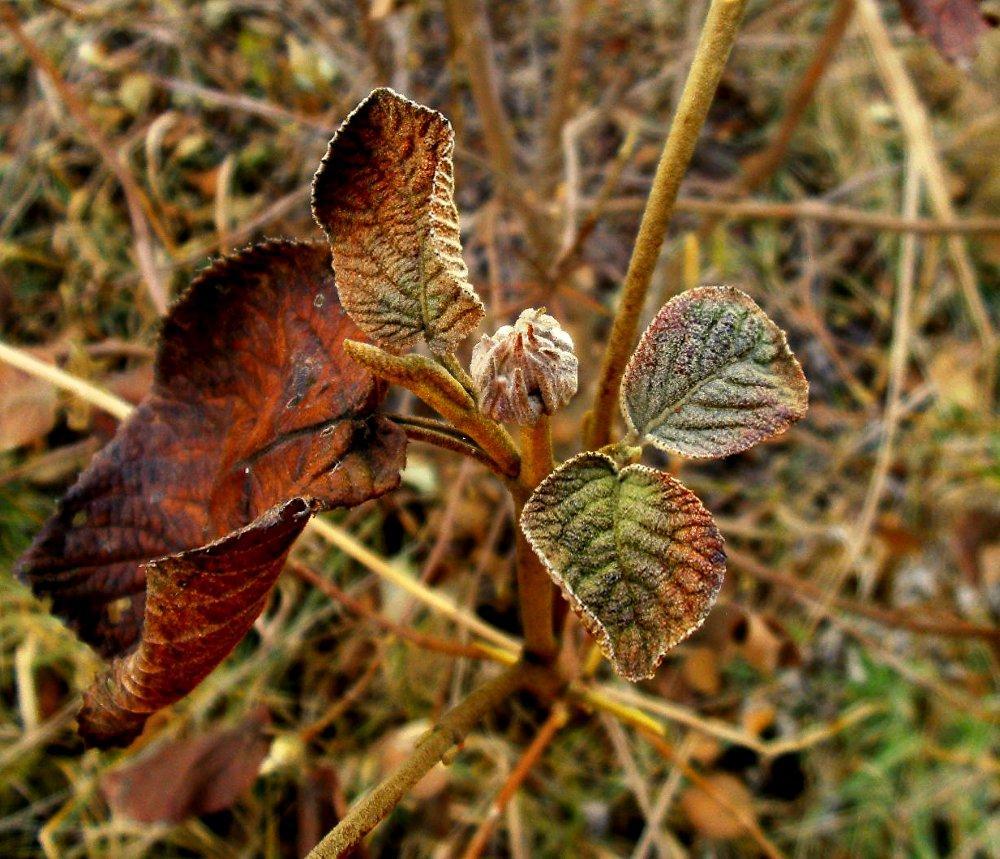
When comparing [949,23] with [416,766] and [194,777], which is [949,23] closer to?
[416,766]

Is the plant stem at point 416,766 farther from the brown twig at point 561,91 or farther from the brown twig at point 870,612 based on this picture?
the brown twig at point 561,91

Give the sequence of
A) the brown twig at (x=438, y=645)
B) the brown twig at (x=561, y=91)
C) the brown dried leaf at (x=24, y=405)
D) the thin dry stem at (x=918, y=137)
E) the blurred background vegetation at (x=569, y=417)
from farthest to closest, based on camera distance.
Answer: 1. the thin dry stem at (x=918, y=137)
2. the brown twig at (x=561, y=91)
3. the blurred background vegetation at (x=569, y=417)
4. the brown dried leaf at (x=24, y=405)
5. the brown twig at (x=438, y=645)

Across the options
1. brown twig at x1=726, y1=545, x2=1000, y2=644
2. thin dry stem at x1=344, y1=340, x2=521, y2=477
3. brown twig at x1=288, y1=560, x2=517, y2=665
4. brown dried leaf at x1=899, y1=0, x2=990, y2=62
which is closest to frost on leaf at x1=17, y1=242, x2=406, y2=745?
thin dry stem at x1=344, y1=340, x2=521, y2=477

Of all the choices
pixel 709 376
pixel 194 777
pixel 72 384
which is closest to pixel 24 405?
pixel 72 384

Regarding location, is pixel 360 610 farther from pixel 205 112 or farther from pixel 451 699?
pixel 205 112

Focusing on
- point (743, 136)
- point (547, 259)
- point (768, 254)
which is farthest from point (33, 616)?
point (743, 136)

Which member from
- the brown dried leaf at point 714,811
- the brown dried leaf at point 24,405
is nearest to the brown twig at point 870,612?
the brown dried leaf at point 714,811
